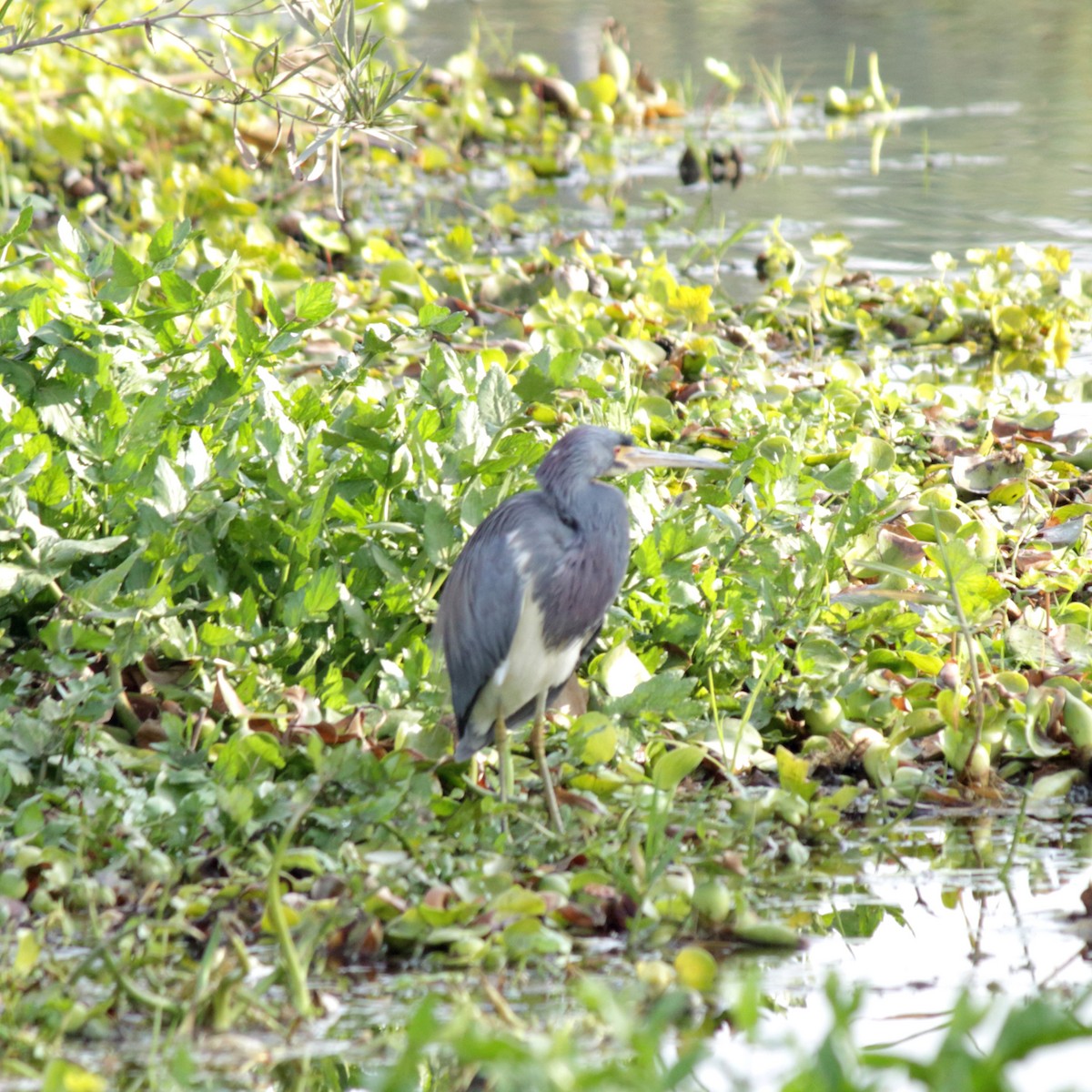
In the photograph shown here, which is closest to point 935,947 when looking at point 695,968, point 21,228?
point 695,968

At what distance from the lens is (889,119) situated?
10.7 m

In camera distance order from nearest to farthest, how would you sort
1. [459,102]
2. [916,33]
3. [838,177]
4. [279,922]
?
1. [279,922]
2. [838,177]
3. [459,102]
4. [916,33]

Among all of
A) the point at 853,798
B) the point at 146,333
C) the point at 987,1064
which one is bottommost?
the point at 853,798

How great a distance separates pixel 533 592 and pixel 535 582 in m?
0.02

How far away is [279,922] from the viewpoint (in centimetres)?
235

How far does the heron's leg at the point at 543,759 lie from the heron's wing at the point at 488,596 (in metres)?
0.14

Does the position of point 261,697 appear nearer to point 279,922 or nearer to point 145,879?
point 145,879

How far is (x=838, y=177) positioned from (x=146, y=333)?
20.3 ft

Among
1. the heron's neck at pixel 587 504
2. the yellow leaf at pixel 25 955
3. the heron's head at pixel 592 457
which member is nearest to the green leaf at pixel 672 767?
the heron's neck at pixel 587 504

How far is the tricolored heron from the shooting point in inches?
128

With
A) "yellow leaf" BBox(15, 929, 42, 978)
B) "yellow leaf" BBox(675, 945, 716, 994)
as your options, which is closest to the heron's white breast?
"yellow leaf" BBox(675, 945, 716, 994)

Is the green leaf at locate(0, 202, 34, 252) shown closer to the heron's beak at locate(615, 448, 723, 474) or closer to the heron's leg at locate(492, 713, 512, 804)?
the heron's beak at locate(615, 448, 723, 474)

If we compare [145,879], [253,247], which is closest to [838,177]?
[253,247]

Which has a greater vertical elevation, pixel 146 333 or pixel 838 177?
pixel 146 333
